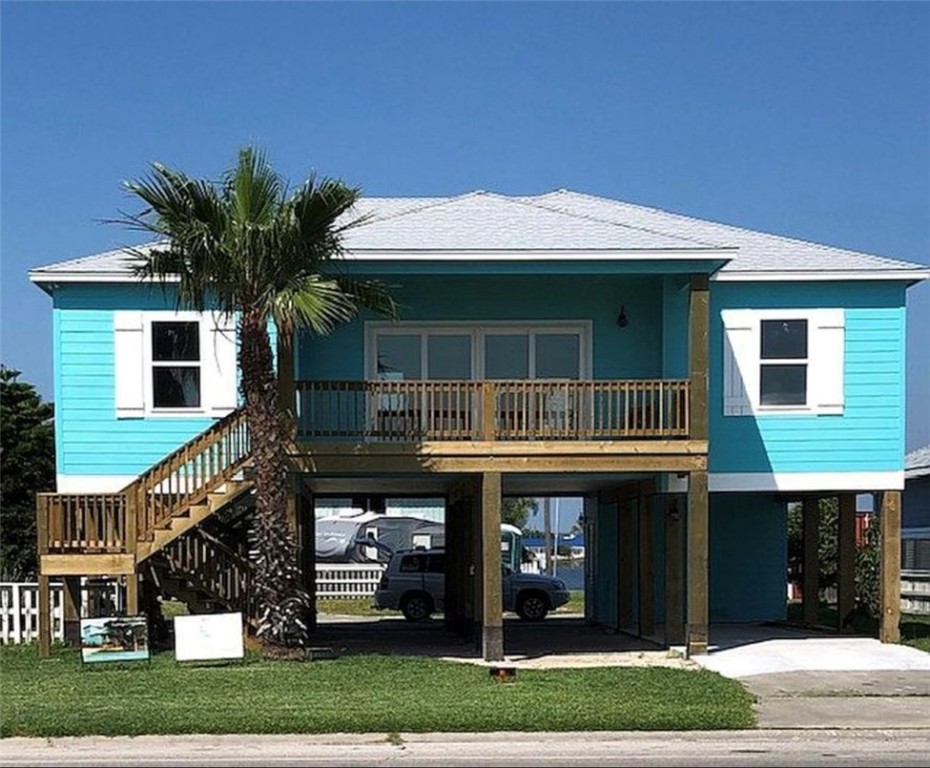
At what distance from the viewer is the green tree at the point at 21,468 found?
29.9 meters

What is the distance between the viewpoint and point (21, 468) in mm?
30625

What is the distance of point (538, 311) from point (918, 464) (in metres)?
18.0

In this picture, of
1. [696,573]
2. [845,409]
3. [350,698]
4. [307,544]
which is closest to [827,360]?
[845,409]

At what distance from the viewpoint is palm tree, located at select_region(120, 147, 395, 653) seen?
674 inches

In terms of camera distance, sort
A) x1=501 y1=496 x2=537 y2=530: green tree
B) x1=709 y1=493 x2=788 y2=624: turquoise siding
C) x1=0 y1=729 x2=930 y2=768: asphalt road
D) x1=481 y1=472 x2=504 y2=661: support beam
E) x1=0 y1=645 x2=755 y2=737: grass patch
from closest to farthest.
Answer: x1=0 y1=729 x2=930 y2=768: asphalt road → x1=0 y1=645 x2=755 y2=737: grass patch → x1=481 y1=472 x2=504 y2=661: support beam → x1=709 y1=493 x2=788 y2=624: turquoise siding → x1=501 y1=496 x2=537 y2=530: green tree

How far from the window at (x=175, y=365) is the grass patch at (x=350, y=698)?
15.2ft

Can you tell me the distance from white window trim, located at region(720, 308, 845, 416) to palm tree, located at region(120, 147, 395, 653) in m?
6.52

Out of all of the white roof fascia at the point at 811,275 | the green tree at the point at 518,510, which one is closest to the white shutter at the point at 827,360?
the white roof fascia at the point at 811,275

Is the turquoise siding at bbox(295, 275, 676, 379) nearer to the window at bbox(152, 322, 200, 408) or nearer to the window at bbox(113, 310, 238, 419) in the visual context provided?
the window at bbox(113, 310, 238, 419)

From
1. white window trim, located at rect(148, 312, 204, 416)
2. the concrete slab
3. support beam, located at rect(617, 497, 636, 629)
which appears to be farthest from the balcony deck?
support beam, located at rect(617, 497, 636, 629)

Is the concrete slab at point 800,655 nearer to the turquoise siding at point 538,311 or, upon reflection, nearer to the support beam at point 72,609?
the turquoise siding at point 538,311

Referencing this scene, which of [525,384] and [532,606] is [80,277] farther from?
[532,606]

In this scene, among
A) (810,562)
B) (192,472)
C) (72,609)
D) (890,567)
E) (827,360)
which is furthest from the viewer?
(810,562)

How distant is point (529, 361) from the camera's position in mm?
21844
